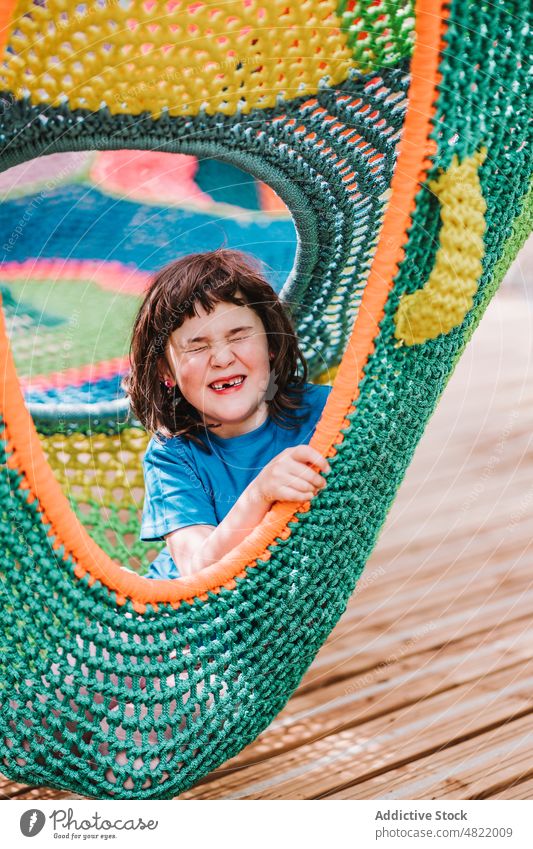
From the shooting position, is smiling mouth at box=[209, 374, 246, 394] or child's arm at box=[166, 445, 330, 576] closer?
child's arm at box=[166, 445, 330, 576]

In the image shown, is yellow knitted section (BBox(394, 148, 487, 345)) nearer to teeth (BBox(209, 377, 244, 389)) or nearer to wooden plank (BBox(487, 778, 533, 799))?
teeth (BBox(209, 377, 244, 389))

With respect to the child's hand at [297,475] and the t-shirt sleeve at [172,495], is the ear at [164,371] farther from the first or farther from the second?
the child's hand at [297,475]

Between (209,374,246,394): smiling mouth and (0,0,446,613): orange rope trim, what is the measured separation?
0.41 ft

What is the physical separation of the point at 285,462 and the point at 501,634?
39 cm

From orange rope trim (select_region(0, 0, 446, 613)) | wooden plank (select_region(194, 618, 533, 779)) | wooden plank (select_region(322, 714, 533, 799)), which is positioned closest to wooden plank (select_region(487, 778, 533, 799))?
wooden plank (select_region(322, 714, 533, 799))

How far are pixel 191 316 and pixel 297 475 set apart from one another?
167 mm

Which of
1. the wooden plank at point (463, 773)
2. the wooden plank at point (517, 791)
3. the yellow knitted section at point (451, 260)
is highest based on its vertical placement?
the yellow knitted section at point (451, 260)

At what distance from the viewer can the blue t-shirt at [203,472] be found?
760 mm

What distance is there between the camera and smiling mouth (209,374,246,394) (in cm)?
76

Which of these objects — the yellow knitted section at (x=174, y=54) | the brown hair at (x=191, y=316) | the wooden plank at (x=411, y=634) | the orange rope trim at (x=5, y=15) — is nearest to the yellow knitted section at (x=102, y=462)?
the brown hair at (x=191, y=316)

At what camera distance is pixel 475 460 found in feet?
4.59

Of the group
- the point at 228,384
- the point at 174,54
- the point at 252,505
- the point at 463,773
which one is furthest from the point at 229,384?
the point at 463,773
